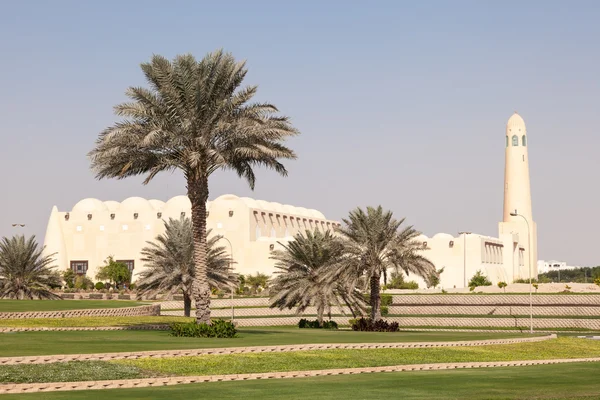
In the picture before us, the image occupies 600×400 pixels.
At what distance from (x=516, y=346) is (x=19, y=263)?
33.2 metres

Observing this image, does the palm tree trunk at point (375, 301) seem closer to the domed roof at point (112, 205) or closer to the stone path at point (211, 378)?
the stone path at point (211, 378)

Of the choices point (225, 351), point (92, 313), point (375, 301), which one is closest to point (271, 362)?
point (225, 351)

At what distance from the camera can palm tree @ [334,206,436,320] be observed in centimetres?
4491

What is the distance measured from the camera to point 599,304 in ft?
185

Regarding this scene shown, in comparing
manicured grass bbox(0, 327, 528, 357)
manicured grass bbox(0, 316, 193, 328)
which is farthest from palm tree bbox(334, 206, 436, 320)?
manicured grass bbox(0, 327, 528, 357)

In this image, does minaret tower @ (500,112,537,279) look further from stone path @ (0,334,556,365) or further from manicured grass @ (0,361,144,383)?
manicured grass @ (0,361,144,383)

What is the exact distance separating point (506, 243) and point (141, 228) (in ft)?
164

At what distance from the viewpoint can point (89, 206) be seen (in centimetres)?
12494

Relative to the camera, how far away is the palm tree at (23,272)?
54.6 meters

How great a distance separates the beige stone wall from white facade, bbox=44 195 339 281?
61.5 meters

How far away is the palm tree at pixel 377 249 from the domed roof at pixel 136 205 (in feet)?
255

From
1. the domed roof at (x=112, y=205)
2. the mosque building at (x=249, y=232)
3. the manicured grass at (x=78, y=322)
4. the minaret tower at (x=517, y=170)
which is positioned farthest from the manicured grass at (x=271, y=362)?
the domed roof at (x=112, y=205)

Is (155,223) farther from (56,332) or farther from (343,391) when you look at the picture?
(343,391)

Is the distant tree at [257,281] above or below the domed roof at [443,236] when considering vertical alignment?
below
